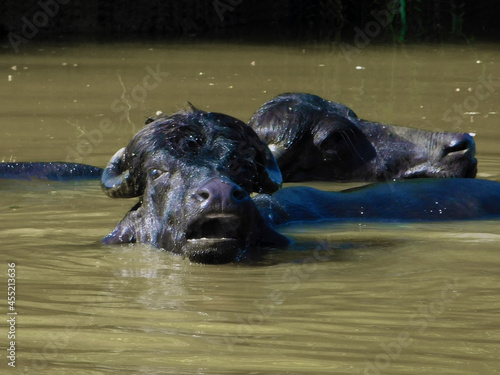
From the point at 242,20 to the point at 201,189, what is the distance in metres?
19.9

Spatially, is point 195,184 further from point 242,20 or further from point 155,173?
point 242,20

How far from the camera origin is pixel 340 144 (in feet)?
31.0

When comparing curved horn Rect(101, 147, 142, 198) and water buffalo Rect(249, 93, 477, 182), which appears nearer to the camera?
curved horn Rect(101, 147, 142, 198)

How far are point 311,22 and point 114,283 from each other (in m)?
20.3

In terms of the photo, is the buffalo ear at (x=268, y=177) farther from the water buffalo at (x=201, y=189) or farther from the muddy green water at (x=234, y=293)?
the muddy green water at (x=234, y=293)

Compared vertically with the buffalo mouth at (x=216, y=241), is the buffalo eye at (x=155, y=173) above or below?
above

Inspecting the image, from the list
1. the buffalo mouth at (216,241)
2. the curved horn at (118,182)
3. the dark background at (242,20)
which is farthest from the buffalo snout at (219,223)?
the dark background at (242,20)

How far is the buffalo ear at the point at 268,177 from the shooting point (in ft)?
23.0

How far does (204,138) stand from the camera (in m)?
6.88

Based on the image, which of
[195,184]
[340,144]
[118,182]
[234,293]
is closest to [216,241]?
[195,184]

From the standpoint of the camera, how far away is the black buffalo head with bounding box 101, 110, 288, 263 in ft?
20.6

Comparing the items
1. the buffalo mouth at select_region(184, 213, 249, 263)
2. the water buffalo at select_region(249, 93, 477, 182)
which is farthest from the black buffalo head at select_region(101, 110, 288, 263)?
the water buffalo at select_region(249, 93, 477, 182)

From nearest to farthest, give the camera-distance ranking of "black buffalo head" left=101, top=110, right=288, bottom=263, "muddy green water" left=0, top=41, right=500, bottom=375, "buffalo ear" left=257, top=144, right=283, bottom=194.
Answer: "muddy green water" left=0, top=41, right=500, bottom=375 → "black buffalo head" left=101, top=110, right=288, bottom=263 → "buffalo ear" left=257, top=144, right=283, bottom=194

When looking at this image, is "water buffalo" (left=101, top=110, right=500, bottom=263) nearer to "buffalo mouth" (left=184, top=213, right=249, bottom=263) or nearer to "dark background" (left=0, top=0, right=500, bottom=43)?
"buffalo mouth" (left=184, top=213, right=249, bottom=263)
